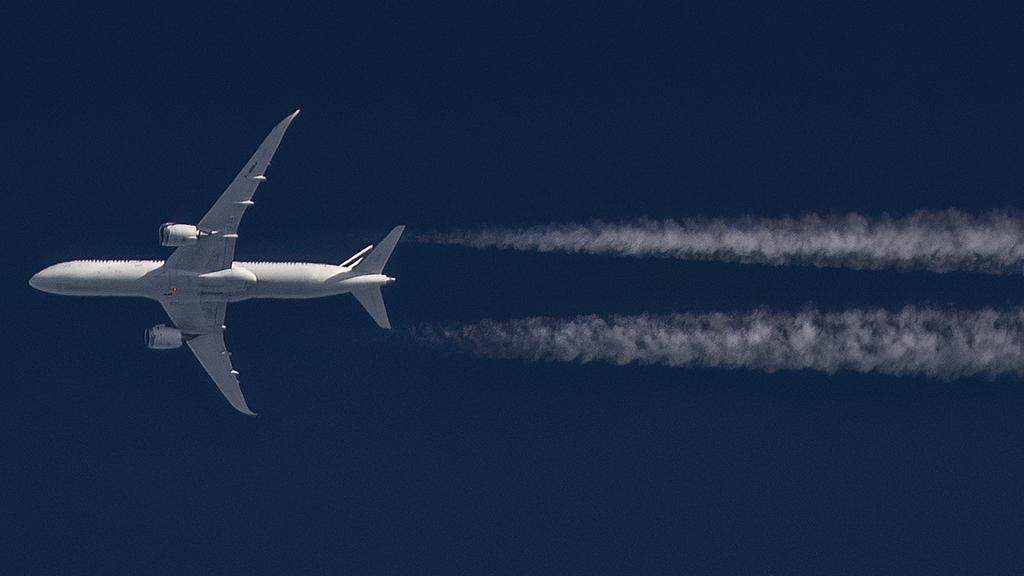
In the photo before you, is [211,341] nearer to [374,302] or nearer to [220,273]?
[220,273]

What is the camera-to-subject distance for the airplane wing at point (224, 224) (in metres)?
95.4

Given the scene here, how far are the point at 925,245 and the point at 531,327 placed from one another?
81.6ft

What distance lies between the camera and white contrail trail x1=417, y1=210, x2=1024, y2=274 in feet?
303

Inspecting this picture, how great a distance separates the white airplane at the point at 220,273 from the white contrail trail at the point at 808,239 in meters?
5.78

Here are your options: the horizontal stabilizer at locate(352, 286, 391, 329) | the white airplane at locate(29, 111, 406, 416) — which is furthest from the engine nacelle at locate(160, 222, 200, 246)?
the horizontal stabilizer at locate(352, 286, 391, 329)

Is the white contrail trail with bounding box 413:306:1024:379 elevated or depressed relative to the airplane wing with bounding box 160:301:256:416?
depressed

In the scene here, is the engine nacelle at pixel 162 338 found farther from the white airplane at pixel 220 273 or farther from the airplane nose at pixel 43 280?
the airplane nose at pixel 43 280

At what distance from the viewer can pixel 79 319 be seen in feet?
337

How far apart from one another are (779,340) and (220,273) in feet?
115

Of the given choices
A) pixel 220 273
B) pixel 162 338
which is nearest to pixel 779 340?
pixel 220 273

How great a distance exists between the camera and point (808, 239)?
9575cm

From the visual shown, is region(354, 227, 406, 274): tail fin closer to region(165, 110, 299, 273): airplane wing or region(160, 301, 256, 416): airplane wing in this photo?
region(165, 110, 299, 273): airplane wing

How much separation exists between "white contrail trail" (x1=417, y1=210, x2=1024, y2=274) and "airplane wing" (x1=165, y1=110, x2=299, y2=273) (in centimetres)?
1162

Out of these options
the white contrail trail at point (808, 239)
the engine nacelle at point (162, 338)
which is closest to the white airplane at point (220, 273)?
the engine nacelle at point (162, 338)
